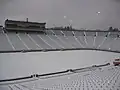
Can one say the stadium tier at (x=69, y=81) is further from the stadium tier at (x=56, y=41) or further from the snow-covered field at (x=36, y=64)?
the stadium tier at (x=56, y=41)

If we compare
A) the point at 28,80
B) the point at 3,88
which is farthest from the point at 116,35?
the point at 3,88

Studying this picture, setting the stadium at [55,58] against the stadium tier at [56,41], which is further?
the stadium tier at [56,41]

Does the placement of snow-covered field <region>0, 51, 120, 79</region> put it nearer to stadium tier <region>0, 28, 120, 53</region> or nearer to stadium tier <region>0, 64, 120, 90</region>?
stadium tier <region>0, 64, 120, 90</region>

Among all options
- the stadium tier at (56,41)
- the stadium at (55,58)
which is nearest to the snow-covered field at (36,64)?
the stadium at (55,58)

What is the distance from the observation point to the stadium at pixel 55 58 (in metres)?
1.70

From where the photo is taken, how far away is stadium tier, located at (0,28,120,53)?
11.0ft

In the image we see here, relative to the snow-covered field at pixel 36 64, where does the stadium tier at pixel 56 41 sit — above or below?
above

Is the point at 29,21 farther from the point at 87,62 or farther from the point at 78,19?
the point at 87,62

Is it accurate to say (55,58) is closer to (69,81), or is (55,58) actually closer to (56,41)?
(69,81)

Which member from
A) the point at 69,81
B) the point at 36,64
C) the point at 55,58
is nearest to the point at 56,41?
the point at 55,58

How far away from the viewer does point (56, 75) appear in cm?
211

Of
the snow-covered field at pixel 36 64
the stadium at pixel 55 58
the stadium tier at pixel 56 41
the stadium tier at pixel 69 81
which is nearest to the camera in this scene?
the stadium tier at pixel 69 81

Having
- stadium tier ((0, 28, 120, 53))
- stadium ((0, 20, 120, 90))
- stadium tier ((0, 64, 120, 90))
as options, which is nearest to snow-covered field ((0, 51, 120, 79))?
stadium ((0, 20, 120, 90))

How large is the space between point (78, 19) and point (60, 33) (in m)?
1.11
